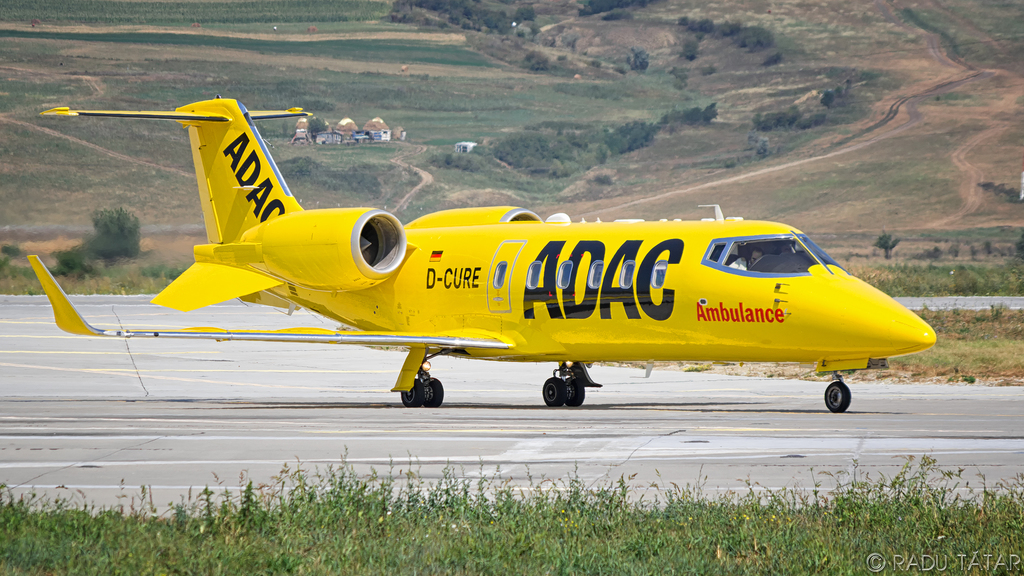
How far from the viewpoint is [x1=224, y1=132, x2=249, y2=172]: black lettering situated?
24.3 metres

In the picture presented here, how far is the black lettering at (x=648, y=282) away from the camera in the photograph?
730 inches

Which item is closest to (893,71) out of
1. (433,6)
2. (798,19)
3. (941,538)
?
(798,19)

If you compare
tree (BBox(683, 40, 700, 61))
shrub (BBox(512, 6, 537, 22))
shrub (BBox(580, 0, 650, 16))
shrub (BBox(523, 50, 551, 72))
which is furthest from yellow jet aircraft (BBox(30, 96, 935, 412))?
shrub (BBox(580, 0, 650, 16))

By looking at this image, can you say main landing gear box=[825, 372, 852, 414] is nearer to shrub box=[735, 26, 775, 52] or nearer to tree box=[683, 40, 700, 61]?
shrub box=[735, 26, 775, 52]

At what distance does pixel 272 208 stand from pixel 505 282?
642cm

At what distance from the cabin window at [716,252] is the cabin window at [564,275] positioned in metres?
2.80

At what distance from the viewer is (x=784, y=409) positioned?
18.7m

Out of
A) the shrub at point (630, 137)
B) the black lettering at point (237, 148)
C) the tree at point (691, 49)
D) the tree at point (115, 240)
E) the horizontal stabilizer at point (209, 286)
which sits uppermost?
the tree at point (691, 49)

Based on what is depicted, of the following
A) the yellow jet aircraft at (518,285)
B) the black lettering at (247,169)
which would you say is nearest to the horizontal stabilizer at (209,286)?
the yellow jet aircraft at (518,285)

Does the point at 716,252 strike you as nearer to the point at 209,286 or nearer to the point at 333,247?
the point at 333,247

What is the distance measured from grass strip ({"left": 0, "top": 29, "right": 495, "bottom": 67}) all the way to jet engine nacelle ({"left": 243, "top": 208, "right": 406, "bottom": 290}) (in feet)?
386

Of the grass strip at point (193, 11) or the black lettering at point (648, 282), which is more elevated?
the grass strip at point (193, 11)

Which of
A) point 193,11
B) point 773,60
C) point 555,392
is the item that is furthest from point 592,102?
point 555,392

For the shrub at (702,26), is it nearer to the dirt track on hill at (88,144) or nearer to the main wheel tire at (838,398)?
the dirt track on hill at (88,144)
